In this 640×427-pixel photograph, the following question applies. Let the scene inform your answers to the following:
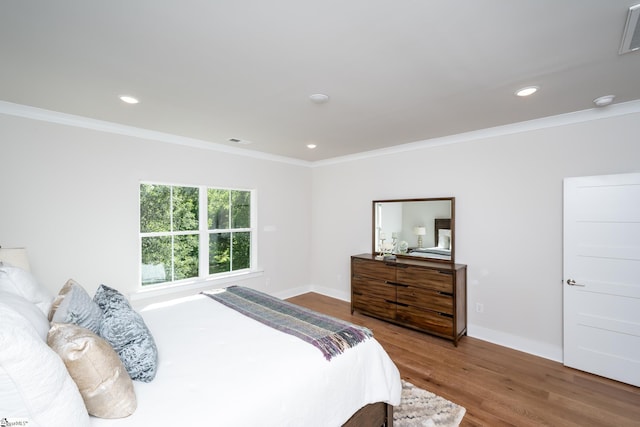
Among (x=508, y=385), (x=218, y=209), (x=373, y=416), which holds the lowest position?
(x=508, y=385)

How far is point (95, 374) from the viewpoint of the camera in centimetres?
114

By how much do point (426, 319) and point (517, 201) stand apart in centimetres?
177

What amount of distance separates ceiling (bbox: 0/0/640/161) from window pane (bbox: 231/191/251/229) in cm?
162

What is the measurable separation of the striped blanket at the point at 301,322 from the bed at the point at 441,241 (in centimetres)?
222

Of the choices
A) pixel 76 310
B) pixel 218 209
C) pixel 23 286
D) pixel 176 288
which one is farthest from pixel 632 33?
pixel 176 288

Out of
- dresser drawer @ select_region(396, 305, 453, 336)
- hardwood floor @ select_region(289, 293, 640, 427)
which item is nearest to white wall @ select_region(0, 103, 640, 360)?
hardwood floor @ select_region(289, 293, 640, 427)

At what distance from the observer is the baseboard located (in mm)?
3049

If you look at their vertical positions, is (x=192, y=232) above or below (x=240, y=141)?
below

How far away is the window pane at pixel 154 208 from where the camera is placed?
3609 mm

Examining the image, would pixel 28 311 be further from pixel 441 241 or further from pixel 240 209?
pixel 441 241

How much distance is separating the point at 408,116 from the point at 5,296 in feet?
10.7

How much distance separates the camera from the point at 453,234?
377cm

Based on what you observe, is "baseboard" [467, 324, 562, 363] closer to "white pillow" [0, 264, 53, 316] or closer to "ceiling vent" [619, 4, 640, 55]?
"ceiling vent" [619, 4, 640, 55]

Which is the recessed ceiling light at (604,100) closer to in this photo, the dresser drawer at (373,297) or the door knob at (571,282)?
the door knob at (571,282)
